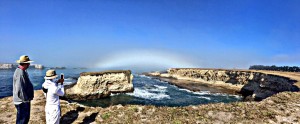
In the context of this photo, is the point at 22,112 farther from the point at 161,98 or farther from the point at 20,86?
the point at 161,98

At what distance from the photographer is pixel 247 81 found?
53688mm

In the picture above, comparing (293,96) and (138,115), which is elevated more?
(293,96)

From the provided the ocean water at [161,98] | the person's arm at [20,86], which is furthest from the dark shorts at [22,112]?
the ocean water at [161,98]

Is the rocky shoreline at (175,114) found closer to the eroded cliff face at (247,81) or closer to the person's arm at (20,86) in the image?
the person's arm at (20,86)

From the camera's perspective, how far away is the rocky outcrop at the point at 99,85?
3569cm

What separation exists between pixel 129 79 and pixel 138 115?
108 ft

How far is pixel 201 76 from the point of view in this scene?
7538 cm

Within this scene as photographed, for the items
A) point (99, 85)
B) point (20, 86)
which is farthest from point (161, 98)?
point (20, 86)

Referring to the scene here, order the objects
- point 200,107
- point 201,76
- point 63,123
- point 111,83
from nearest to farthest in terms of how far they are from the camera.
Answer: point 63,123
point 200,107
point 111,83
point 201,76

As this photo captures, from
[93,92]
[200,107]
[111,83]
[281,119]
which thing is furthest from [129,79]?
[281,119]

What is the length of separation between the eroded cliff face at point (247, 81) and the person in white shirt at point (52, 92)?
29636 mm

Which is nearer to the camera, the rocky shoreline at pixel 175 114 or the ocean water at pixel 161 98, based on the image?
the rocky shoreline at pixel 175 114

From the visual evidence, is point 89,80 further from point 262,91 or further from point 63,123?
point 262,91

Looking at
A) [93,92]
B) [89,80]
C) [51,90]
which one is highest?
[51,90]
